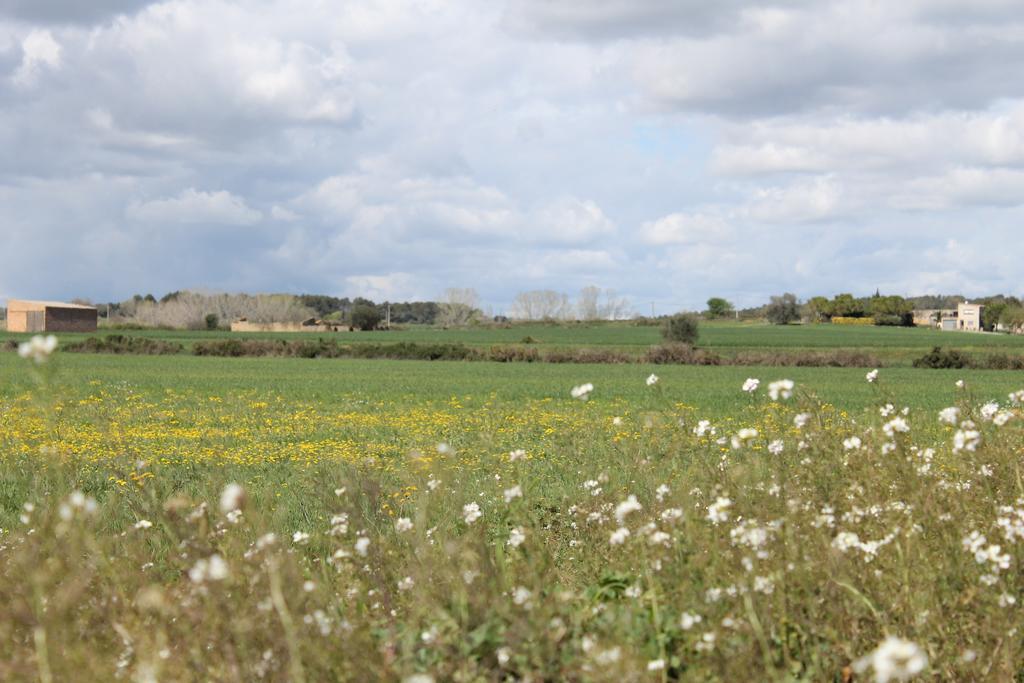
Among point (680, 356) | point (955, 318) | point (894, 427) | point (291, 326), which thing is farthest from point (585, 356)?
point (955, 318)

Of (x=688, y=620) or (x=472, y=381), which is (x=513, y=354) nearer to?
(x=472, y=381)

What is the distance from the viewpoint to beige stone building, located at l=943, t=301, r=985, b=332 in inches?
5989

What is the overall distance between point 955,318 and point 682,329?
109079 mm

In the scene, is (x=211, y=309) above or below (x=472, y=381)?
above

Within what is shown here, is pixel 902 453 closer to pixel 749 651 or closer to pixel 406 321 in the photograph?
pixel 749 651

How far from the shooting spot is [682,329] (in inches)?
2911

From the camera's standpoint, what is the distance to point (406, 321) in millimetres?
175375

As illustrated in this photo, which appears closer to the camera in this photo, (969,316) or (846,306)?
(969,316)

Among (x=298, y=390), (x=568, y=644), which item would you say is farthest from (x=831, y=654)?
(x=298, y=390)

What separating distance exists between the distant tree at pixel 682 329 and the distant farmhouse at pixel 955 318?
90.8 meters

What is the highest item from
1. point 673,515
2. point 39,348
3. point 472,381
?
point 39,348

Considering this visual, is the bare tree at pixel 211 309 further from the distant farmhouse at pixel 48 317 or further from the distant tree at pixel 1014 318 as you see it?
the distant tree at pixel 1014 318

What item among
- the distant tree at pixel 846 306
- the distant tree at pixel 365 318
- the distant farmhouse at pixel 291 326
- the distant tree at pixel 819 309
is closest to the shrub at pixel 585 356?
the distant tree at pixel 365 318

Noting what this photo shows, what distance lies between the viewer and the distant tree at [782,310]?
154375 millimetres
